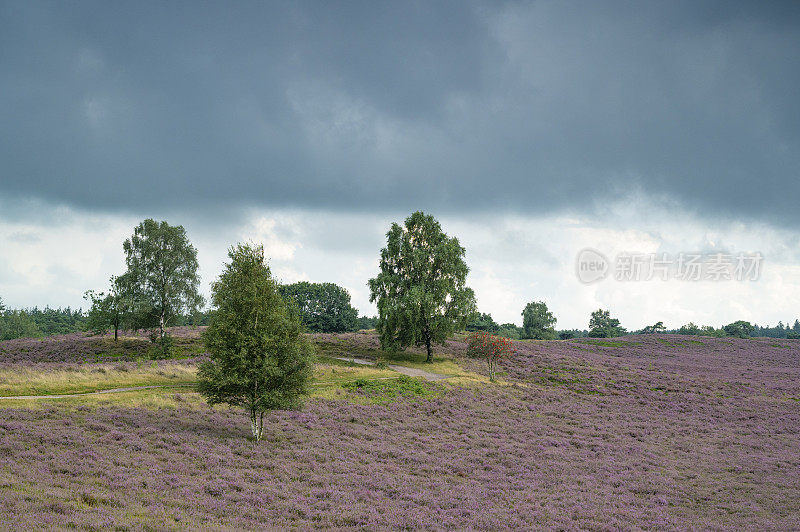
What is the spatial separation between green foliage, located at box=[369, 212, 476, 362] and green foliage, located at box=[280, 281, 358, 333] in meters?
52.0

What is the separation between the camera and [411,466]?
23.4 meters

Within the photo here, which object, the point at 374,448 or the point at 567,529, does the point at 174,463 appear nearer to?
the point at 374,448

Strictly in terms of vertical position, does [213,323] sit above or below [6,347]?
above

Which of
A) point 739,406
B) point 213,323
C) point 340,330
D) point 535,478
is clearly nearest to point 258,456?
point 213,323

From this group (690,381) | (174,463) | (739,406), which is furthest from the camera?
(690,381)

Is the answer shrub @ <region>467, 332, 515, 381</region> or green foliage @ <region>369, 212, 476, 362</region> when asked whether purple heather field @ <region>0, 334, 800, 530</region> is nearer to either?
shrub @ <region>467, 332, 515, 381</region>

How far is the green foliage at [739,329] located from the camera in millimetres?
127925

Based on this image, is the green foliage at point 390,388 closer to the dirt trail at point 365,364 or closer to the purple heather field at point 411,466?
the purple heather field at point 411,466

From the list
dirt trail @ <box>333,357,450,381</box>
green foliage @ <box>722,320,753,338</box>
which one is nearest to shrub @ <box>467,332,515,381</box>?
dirt trail @ <box>333,357,450,381</box>

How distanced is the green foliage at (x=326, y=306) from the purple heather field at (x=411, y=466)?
70.3 metres

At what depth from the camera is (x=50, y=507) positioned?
1334cm

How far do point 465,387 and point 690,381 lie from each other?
100ft

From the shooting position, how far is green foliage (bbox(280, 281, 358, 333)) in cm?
10888

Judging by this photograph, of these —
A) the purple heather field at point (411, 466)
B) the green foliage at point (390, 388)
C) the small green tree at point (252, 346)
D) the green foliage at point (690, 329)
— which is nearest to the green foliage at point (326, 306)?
the green foliage at point (390, 388)
